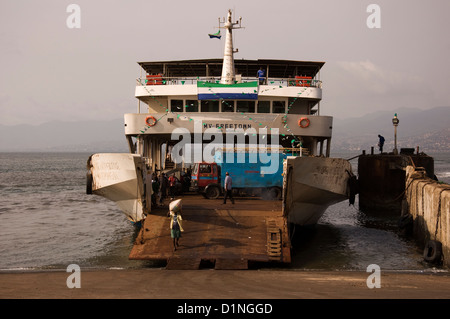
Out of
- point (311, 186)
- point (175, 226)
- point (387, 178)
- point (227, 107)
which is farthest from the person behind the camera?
point (387, 178)

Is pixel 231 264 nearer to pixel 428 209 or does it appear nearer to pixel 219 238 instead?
pixel 219 238

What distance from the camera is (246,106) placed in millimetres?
19516

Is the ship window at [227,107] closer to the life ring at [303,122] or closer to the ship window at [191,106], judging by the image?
the ship window at [191,106]

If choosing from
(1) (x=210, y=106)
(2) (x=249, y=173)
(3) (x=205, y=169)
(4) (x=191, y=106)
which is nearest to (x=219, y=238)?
(2) (x=249, y=173)

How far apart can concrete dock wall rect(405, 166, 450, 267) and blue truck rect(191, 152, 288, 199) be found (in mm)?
5030

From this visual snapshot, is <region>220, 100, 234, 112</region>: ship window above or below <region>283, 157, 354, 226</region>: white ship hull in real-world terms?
above

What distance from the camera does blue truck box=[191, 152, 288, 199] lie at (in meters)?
16.3

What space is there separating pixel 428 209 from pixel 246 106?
8.56m

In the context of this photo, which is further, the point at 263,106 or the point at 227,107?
the point at 263,106

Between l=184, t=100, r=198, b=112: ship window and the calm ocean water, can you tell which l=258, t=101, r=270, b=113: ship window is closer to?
l=184, t=100, r=198, b=112: ship window

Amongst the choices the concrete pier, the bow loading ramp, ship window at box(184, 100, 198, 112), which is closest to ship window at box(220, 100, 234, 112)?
ship window at box(184, 100, 198, 112)

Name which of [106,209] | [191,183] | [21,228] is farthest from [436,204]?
[106,209]

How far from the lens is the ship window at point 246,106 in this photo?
1948cm

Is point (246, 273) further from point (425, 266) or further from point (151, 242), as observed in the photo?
point (425, 266)
